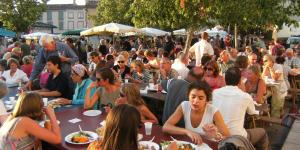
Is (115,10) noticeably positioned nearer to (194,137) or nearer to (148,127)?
(148,127)

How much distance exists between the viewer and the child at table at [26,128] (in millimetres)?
3049

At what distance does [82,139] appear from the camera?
10.7 ft

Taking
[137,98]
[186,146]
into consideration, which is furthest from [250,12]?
[186,146]

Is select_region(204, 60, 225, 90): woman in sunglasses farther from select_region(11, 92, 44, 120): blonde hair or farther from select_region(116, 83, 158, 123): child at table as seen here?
select_region(11, 92, 44, 120): blonde hair

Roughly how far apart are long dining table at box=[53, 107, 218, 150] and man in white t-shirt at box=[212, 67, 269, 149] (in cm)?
80

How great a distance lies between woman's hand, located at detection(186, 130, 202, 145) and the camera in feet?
10.4

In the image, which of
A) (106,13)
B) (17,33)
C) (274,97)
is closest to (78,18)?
(106,13)

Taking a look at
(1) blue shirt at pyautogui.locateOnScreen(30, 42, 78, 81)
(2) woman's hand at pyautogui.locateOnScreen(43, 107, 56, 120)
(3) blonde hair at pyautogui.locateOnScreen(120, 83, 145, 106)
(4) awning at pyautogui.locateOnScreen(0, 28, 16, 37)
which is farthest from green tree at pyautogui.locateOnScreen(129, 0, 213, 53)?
(4) awning at pyautogui.locateOnScreen(0, 28, 16, 37)

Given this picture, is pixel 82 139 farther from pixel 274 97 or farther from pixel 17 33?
pixel 17 33

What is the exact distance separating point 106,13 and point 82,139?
1230 inches

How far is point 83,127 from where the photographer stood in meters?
3.76

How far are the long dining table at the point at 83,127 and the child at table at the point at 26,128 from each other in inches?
7.7

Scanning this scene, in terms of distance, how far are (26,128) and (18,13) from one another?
2158 cm

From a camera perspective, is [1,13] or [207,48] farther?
[1,13]
